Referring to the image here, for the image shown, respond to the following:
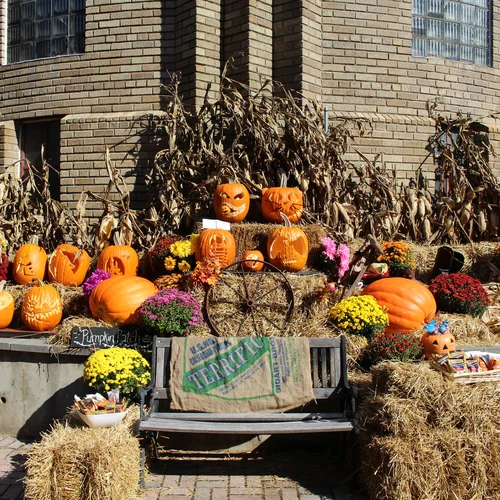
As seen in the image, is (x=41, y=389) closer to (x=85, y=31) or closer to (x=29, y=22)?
(x=85, y=31)

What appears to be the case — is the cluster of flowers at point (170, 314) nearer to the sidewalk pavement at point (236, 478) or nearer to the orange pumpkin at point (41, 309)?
the sidewalk pavement at point (236, 478)

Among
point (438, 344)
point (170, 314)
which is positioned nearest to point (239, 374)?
point (170, 314)

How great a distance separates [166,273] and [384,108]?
4422mm

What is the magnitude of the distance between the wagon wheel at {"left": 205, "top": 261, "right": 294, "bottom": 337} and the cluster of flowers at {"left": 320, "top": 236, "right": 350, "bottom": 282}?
0.66 m

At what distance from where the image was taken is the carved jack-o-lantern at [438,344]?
15.9 ft

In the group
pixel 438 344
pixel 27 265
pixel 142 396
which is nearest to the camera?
pixel 142 396

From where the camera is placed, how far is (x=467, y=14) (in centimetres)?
1018

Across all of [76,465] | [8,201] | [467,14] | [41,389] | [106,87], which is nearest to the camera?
[76,465]

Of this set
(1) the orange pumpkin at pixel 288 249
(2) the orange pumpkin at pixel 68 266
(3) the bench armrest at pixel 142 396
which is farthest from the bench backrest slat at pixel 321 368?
(2) the orange pumpkin at pixel 68 266

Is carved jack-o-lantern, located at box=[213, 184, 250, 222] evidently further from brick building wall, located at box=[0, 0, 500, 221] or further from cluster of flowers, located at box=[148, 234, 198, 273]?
brick building wall, located at box=[0, 0, 500, 221]

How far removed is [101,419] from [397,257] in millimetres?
3768

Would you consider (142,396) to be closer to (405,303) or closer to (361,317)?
(361,317)

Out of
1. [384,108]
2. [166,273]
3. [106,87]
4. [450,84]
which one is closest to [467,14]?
[450,84]

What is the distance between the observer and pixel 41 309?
6363mm
